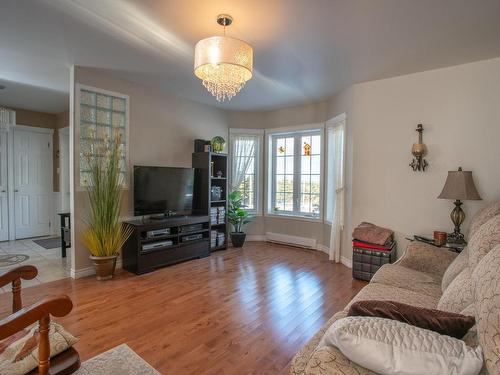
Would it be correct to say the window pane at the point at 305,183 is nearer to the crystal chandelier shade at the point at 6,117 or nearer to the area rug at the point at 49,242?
the area rug at the point at 49,242

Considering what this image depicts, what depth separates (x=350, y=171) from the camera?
4027mm

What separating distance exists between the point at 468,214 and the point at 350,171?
4.75 ft

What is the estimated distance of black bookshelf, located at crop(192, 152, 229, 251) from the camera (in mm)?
4598

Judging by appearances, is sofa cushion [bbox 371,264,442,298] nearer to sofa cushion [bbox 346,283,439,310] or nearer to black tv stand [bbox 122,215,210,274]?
sofa cushion [bbox 346,283,439,310]

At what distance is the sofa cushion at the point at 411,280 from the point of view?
2.08 m

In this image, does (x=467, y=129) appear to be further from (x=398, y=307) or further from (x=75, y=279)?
(x=75, y=279)

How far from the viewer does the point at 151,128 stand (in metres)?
4.18

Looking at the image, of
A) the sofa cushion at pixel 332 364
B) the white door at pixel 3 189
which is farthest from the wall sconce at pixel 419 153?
the white door at pixel 3 189

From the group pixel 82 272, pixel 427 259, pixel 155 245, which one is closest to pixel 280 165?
pixel 155 245

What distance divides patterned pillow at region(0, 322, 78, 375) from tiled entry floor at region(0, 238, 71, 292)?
2333 mm

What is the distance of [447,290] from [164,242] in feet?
10.6

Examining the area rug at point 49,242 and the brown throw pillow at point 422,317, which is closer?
the brown throw pillow at point 422,317

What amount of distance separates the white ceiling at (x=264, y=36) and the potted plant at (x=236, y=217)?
83.9 inches

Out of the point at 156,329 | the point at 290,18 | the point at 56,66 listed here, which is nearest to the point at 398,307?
the point at 156,329
